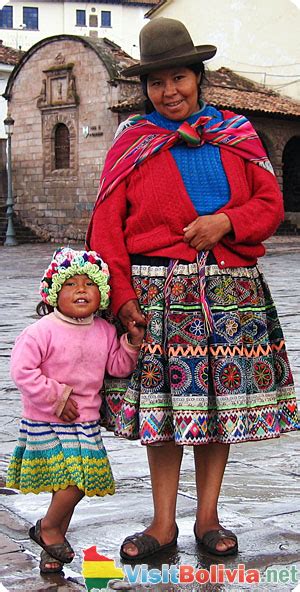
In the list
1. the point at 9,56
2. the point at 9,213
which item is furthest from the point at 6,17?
the point at 9,213

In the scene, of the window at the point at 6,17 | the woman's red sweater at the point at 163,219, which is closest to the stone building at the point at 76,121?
the woman's red sweater at the point at 163,219

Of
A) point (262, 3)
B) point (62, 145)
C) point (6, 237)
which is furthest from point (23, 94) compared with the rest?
point (262, 3)

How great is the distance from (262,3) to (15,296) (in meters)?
20.9

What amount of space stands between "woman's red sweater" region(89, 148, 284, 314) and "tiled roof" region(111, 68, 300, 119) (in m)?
22.8

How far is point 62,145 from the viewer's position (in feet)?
102

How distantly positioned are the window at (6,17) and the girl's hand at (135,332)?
58129 mm

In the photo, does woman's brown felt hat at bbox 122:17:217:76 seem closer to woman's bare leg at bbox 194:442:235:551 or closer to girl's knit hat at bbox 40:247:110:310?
girl's knit hat at bbox 40:247:110:310

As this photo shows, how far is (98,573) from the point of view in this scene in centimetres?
316

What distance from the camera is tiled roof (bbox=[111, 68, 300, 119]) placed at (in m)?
28.0

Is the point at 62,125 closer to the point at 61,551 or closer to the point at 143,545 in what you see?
the point at 143,545

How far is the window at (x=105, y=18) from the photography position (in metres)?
59.6

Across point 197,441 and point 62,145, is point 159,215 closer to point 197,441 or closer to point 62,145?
point 197,441

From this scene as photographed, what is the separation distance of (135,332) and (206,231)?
401mm

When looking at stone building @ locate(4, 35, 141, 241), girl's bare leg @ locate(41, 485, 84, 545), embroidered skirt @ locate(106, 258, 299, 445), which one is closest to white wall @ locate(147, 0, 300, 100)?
stone building @ locate(4, 35, 141, 241)
